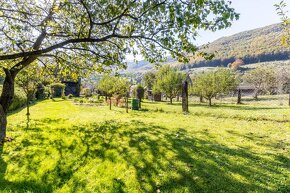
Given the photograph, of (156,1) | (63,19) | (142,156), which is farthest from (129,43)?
(142,156)

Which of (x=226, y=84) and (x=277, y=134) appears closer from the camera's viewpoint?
(x=277, y=134)

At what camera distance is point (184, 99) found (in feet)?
85.7

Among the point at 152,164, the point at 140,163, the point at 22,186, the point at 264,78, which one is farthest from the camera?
the point at 264,78

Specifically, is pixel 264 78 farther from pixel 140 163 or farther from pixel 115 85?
pixel 140 163

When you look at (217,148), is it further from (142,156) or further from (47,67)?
(47,67)

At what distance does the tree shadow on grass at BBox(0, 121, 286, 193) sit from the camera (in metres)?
5.89

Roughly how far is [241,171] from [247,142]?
15.2 feet

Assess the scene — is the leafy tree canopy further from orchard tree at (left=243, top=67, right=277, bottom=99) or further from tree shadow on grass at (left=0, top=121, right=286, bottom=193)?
orchard tree at (left=243, top=67, right=277, bottom=99)

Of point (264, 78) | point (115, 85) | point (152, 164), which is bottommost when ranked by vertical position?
point (152, 164)

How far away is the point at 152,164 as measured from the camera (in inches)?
289

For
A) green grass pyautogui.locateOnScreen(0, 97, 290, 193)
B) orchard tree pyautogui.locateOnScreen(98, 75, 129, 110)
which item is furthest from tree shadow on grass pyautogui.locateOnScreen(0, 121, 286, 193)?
orchard tree pyautogui.locateOnScreen(98, 75, 129, 110)

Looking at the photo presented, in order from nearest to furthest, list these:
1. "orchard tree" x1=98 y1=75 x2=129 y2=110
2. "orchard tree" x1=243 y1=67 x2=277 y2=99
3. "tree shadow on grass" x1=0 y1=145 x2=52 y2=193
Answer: "tree shadow on grass" x1=0 y1=145 x2=52 y2=193
"orchard tree" x1=98 y1=75 x2=129 y2=110
"orchard tree" x1=243 y1=67 x2=277 y2=99

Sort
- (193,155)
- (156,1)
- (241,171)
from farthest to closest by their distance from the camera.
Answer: (193,155), (156,1), (241,171)

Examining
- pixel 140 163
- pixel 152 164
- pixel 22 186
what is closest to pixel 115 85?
pixel 140 163
